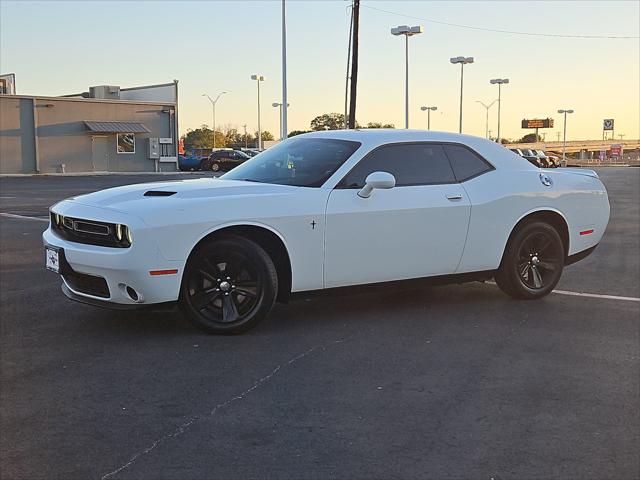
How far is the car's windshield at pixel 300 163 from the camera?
6094 millimetres

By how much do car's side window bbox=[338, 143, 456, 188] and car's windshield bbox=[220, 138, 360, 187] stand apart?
0.56 feet

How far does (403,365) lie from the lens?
498 cm

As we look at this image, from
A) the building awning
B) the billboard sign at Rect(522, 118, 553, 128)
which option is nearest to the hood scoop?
the building awning

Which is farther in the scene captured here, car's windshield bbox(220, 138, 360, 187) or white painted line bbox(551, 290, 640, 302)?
white painted line bbox(551, 290, 640, 302)

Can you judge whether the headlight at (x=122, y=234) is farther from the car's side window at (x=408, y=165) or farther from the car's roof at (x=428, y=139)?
the car's roof at (x=428, y=139)

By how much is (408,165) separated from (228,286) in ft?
6.33

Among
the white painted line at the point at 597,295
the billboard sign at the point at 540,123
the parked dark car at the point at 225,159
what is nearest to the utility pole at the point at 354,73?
the parked dark car at the point at 225,159

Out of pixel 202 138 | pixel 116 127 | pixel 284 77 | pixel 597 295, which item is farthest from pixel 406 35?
pixel 202 138

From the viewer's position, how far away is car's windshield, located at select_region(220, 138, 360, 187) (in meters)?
6.09

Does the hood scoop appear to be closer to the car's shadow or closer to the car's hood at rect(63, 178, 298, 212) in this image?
the car's hood at rect(63, 178, 298, 212)

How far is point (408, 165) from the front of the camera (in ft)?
21.1

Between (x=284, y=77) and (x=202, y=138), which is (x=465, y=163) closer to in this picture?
(x=284, y=77)

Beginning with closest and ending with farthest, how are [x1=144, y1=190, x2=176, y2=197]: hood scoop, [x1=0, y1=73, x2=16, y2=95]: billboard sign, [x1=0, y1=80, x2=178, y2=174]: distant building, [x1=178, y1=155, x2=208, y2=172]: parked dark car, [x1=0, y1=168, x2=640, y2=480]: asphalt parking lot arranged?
[x1=0, y1=168, x2=640, y2=480]: asphalt parking lot < [x1=144, y1=190, x2=176, y2=197]: hood scoop < [x1=0, y1=80, x2=178, y2=174]: distant building < [x1=0, y1=73, x2=16, y2=95]: billboard sign < [x1=178, y1=155, x2=208, y2=172]: parked dark car

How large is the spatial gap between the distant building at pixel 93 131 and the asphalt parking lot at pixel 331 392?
42442mm
